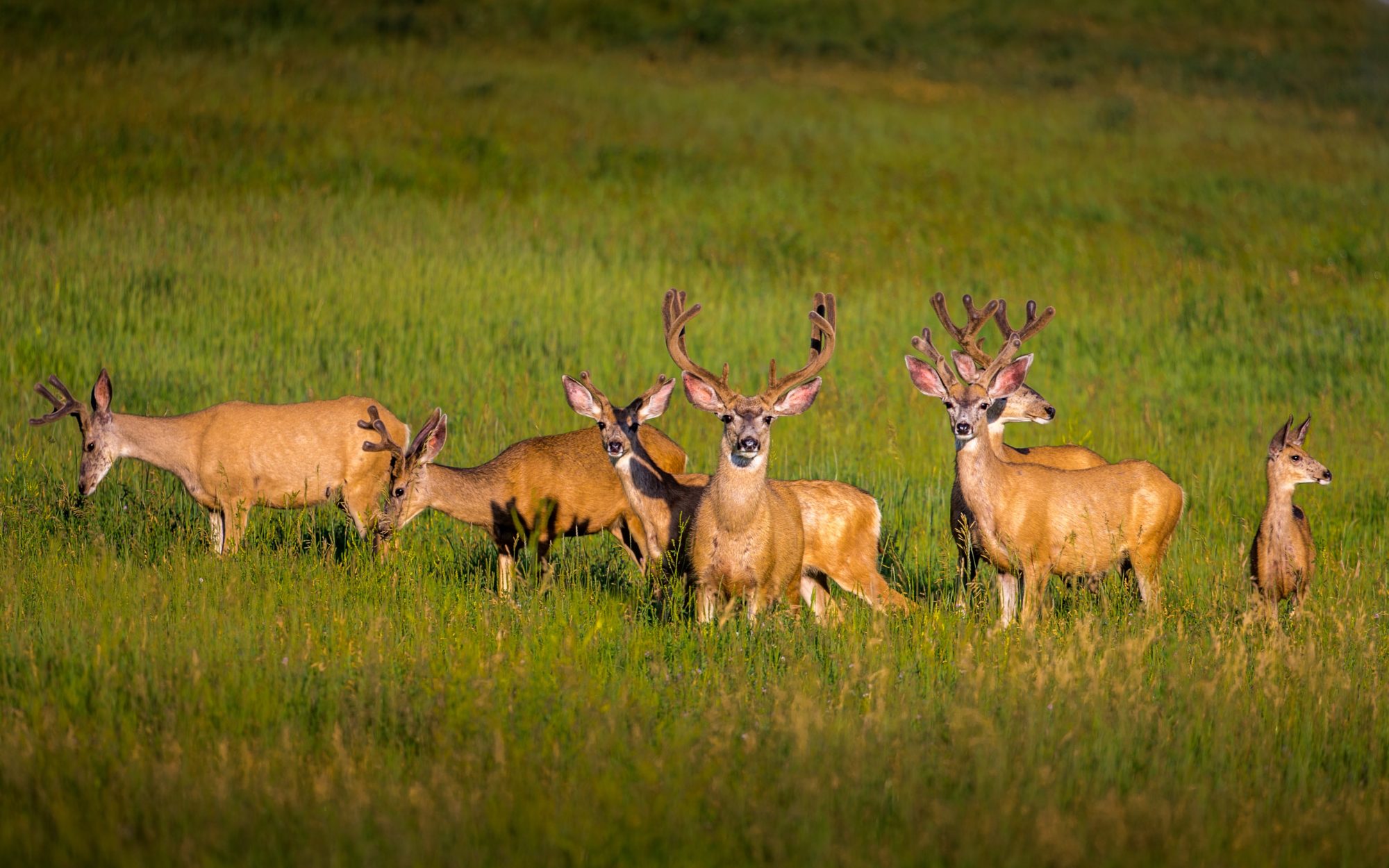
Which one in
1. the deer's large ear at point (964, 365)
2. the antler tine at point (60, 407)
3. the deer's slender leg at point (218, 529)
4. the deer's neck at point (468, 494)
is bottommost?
the deer's slender leg at point (218, 529)

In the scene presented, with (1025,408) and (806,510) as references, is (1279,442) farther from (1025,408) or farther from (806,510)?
(806,510)

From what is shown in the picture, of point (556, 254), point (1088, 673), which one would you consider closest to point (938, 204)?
point (556, 254)

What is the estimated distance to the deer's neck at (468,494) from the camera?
31.2 feet

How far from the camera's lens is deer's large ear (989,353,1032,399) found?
29.2 feet

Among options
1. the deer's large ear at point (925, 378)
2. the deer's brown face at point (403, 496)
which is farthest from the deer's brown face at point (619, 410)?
the deer's large ear at point (925, 378)

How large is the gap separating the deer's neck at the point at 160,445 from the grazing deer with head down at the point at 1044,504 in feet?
16.0

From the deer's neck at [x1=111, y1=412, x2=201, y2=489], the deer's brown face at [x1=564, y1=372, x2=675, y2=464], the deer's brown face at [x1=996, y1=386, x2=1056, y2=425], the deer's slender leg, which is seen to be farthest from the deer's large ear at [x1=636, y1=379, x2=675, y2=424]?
the deer's neck at [x1=111, y1=412, x2=201, y2=489]

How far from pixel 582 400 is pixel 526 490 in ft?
3.41

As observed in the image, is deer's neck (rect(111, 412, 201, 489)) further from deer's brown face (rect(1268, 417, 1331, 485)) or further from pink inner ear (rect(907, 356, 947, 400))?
deer's brown face (rect(1268, 417, 1331, 485))

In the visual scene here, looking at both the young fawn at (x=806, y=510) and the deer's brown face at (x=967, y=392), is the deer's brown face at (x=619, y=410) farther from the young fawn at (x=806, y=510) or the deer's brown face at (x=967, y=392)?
the deer's brown face at (x=967, y=392)

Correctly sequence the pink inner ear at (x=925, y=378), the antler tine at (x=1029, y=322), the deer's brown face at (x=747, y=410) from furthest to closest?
the antler tine at (x=1029, y=322) → the pink inner ear at (x=925, y=378) → the deer's brown face at (x=747, y=410)

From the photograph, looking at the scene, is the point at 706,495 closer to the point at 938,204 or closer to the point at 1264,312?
the point at 1264,312

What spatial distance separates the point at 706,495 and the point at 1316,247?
17353 mm

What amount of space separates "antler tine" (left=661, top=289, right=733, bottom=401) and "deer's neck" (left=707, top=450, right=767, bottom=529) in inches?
15.2
